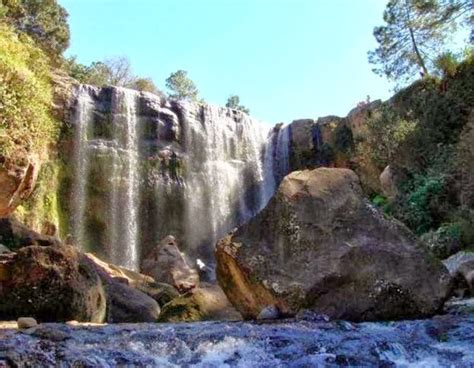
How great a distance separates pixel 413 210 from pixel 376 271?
929 cm

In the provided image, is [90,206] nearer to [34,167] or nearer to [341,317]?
[34,167]

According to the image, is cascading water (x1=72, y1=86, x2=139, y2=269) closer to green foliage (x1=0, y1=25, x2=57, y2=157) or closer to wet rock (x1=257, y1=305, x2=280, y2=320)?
green foliage (x1=0, y1=25, x2=57, y2=157)

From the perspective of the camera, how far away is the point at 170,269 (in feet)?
56.3

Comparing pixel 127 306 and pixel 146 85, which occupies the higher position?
pixel 146 85

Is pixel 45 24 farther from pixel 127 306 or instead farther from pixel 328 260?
pixel 328 260

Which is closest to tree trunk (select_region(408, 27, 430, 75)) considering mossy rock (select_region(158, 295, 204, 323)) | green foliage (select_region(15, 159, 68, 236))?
green foliage (select_region(15, 159, 68, 236))

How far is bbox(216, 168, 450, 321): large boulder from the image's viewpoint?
7.03m

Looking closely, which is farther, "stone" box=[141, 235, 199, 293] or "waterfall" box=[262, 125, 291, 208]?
"waterfall" box=[262, 125, 291, 208]

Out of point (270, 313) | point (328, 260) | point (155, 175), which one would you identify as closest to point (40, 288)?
point (270, 313)

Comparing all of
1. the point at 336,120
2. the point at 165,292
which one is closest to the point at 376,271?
the point at 165,292

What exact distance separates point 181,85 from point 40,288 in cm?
3510

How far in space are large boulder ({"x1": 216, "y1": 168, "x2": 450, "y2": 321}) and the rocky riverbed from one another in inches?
23.8

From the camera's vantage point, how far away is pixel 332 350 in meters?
5.36

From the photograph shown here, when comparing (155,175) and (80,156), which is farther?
(155,175)
